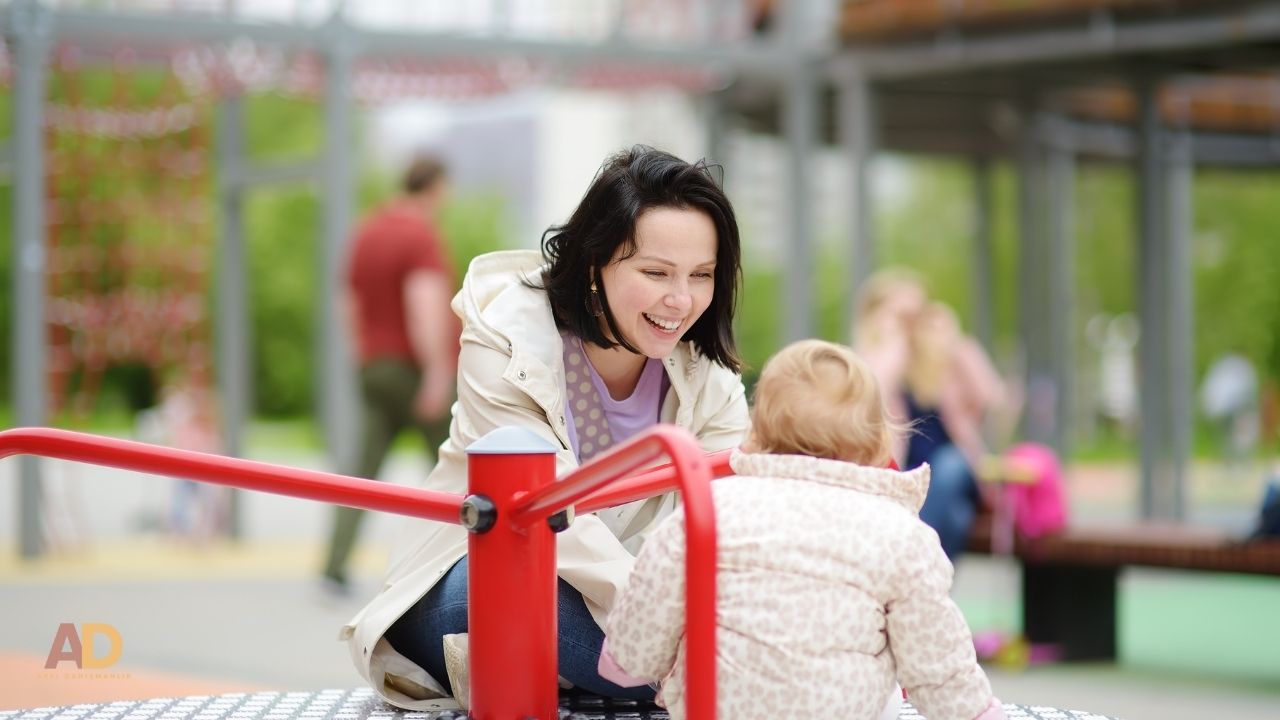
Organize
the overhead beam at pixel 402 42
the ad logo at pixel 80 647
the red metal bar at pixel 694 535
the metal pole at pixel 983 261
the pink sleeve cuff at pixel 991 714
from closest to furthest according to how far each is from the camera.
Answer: the red metal bar at pixel 694 535 < the pink sleeve cuff at pixel 991 714 < the ad logo at pixel 80 647 < the overhead beam at pixel 402 42 < the metal pole at pixel 983 261

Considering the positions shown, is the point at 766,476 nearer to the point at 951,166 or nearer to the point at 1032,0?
the point at 1032,0

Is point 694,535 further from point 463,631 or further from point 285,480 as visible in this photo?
point 463,631

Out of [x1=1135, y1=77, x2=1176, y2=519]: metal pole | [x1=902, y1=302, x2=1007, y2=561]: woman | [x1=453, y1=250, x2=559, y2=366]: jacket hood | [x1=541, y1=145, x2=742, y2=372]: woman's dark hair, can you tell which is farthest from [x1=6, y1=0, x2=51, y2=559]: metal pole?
[x1=541, y1=145, x2=742, y2=372]: woman's dark hair

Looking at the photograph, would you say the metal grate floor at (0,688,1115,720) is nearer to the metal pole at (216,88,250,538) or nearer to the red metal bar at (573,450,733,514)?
the red metal bar at (573,450,733,514)

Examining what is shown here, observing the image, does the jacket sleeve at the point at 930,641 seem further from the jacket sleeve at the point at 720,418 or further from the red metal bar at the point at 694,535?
the jacket sleeve at the point at 720,418

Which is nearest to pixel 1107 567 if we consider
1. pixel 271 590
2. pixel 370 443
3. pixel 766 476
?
pixel 370 443

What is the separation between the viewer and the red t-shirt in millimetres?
6773

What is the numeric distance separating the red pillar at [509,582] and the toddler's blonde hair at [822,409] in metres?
0.29

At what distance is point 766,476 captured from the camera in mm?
2158

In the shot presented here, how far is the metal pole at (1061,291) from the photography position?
9.80 m

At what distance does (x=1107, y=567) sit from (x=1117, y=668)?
0.34 meters

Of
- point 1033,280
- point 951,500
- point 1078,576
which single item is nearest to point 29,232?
point 951,500

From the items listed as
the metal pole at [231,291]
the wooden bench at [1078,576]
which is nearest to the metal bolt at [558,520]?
the wooden bench at [1078,576]

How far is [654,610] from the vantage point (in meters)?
2.09
